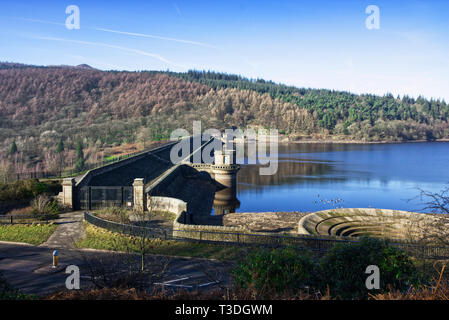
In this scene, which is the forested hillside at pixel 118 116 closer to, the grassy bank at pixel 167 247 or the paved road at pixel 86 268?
the grassy bank at pixel 167 247

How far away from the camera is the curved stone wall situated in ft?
88.6

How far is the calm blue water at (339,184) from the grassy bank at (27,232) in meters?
29.0

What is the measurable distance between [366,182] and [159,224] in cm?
4953

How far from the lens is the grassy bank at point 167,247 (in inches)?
667

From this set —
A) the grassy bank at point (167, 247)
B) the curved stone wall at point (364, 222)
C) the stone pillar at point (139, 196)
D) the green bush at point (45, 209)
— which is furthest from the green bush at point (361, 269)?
the green bush at point (45, 209)

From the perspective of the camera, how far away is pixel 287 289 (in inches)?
329

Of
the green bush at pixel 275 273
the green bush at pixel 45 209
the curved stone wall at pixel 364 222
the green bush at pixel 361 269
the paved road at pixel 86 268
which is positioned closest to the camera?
the green bush at pixel 275 273

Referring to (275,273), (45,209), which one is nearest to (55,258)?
(275,273)

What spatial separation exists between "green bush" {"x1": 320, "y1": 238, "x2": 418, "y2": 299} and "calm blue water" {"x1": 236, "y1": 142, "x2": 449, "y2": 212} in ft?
97.1

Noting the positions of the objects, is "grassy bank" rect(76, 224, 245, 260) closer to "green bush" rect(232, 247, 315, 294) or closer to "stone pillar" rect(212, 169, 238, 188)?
"green bush" rect(232, 247, 315, 294)

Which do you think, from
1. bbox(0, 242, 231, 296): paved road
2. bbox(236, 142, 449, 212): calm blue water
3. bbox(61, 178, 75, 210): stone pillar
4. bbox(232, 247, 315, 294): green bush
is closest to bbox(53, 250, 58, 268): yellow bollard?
bbox(0, 242, 231, 296): paved road

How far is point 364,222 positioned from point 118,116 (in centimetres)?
12552

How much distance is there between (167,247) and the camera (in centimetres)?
1828
